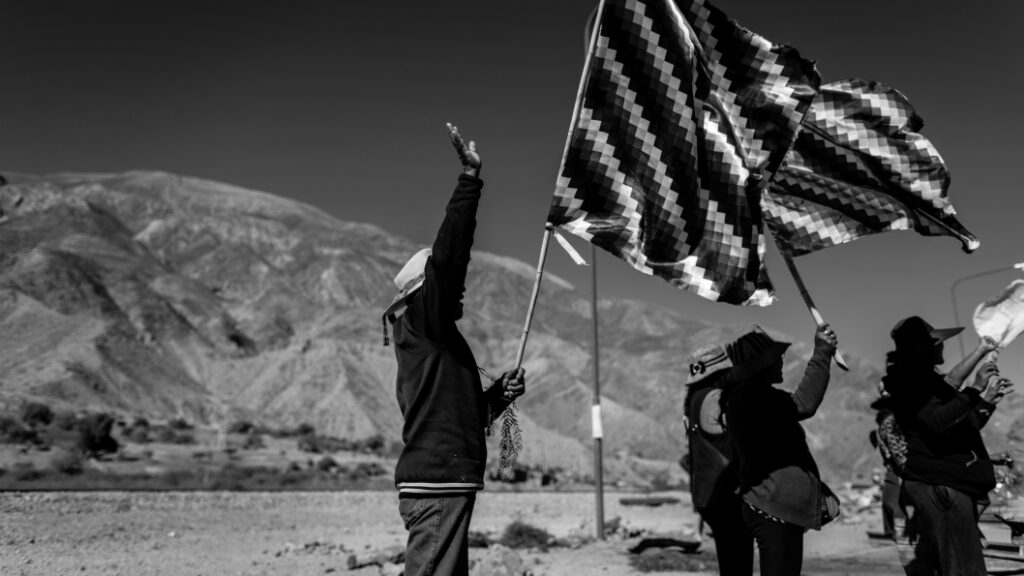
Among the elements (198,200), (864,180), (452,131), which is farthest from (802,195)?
(198,200)

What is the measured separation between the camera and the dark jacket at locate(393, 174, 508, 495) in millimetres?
3709

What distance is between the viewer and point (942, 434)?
5188 mm

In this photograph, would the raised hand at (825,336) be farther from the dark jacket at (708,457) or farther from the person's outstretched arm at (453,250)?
the person's outstretched arm at (453,250)

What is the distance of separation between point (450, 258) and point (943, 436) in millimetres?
3425

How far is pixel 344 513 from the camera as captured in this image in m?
17.8

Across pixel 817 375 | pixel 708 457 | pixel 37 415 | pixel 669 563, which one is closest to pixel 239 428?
pixel 37 415

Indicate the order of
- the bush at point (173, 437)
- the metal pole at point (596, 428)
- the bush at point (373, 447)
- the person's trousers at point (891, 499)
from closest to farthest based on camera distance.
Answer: the person's trousers at point (891, 499)
the metal pole at point (596, 428)
the bush at point (173, 437)
the bush at point (373, 447)

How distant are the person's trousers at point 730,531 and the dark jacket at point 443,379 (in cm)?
207

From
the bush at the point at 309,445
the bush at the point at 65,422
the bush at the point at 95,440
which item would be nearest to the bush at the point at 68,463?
the bush at the point at 95,440

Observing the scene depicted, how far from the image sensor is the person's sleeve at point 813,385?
4.74 meters

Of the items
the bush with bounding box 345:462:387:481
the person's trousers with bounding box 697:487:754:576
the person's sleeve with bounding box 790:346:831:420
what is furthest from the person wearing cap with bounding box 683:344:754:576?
the bush with bounding box 345:462:387:481

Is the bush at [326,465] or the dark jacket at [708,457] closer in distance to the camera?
the dark jacket at [708,457]

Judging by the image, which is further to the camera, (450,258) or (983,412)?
(983,412)

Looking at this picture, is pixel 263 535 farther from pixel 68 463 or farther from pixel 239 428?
pixel 239 428
